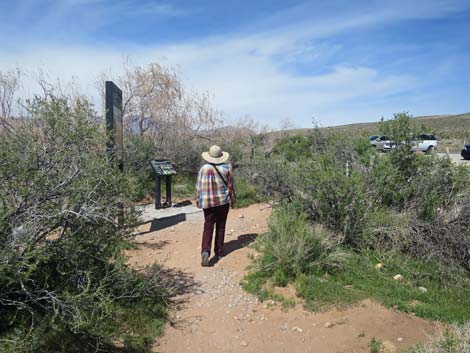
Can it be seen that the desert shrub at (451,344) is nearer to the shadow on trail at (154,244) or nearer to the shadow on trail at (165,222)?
the shadow on trail at (154,244)

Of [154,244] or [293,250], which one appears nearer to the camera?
[293,250]

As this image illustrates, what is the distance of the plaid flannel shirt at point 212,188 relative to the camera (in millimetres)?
5227

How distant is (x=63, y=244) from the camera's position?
10.9ft

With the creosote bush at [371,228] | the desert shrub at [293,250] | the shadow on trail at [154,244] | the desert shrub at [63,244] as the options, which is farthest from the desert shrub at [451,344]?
the shadow on trail at [154,244]

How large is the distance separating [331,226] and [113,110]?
12.6ft

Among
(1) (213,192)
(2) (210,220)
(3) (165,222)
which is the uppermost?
(1) (213,192)

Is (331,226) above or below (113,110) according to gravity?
below

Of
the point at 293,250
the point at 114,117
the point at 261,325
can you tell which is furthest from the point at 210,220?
the point at 114,117

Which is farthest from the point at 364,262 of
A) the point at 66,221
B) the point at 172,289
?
the point at 66,221

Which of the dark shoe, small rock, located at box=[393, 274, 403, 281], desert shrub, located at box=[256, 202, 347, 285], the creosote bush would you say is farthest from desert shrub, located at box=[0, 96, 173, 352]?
small rock, located at box=[393, 274, 403, 281]

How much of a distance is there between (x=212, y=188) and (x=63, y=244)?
89.5 inches

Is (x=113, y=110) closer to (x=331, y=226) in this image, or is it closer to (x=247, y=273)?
(x=247, y=273)

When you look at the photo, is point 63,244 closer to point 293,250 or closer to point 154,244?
point 293,250

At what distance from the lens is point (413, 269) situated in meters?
5.16
